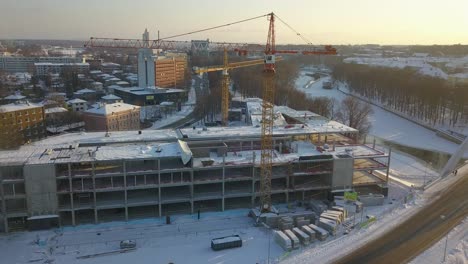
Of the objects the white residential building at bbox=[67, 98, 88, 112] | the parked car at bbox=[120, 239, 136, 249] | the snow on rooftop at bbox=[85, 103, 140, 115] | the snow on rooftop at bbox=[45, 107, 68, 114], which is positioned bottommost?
the parked car at bbox=[120, 239, 136, 249]

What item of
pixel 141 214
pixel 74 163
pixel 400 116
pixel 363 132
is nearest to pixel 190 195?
pixel 141 214

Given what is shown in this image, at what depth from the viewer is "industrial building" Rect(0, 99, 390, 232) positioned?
87.5 ft

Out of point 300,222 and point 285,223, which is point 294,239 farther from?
point 300,222

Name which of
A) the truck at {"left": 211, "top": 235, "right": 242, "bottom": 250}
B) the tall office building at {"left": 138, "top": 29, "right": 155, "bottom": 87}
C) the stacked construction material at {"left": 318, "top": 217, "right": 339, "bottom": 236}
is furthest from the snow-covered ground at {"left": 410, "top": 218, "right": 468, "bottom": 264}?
the tall office building at {"left": 138, "top": 29, "right": 155, "bottom": 87}

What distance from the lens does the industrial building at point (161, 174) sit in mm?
26672

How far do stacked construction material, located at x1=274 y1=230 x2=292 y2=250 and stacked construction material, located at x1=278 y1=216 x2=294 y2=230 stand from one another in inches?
48.3

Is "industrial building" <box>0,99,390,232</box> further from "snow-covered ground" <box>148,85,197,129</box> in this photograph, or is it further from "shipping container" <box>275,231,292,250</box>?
"snow-covered ground" <box>148,85,197,129</box>

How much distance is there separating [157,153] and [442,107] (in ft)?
185

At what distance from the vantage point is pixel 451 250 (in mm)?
22984

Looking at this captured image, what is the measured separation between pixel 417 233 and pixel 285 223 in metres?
8.27

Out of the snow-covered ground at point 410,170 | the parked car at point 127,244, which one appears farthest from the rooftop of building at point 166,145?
the parked car at point 127,244

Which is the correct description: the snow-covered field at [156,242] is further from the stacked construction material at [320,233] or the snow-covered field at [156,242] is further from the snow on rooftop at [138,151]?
the snow on rooftop at [138,151]

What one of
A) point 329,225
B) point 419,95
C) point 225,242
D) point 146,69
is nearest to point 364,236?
point 329,225

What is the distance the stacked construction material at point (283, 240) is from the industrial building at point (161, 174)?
5.98m
